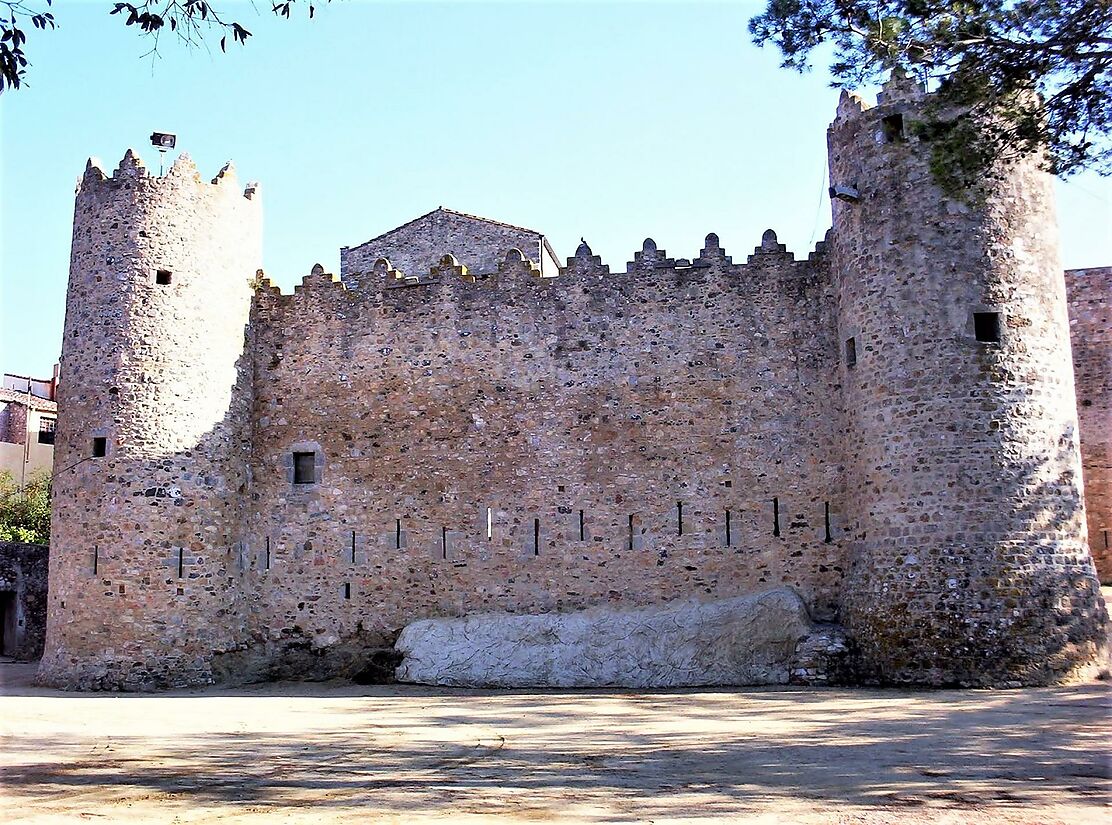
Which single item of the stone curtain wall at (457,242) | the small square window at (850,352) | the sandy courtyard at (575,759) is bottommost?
the sandy courtyard at (575,759)

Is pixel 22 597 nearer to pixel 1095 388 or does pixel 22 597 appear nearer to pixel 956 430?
pixel 956 430

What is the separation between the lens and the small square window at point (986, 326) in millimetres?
15242

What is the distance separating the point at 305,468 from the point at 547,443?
4426mm

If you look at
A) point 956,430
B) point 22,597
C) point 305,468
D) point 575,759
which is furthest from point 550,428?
point 22,597

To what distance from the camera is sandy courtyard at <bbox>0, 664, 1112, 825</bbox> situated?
25.6ft

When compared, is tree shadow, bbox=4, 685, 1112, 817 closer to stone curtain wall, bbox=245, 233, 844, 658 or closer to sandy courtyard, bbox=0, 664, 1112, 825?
sandy courtyard, bbox=0, 664, 1112, 825

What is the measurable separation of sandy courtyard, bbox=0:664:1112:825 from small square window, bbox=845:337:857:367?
5064 mm

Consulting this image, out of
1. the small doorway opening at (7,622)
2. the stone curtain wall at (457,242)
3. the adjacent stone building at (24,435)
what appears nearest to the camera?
the small doorway opening at (7,622)

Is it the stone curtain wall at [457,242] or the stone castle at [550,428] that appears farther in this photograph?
the stone curtain wall at [457,242]

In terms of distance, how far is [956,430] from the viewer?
15.0 meters

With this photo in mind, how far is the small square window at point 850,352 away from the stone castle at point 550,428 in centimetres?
21

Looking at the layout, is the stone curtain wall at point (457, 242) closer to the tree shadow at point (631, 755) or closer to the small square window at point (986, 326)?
the small square window at point (986, 326)

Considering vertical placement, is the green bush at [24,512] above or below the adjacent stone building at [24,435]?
below

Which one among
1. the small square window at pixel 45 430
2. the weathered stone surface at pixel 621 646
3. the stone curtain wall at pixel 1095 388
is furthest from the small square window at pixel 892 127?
the small square window at pixel 45 430
